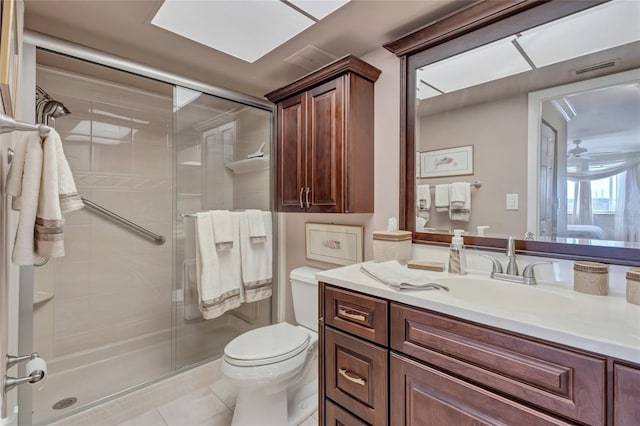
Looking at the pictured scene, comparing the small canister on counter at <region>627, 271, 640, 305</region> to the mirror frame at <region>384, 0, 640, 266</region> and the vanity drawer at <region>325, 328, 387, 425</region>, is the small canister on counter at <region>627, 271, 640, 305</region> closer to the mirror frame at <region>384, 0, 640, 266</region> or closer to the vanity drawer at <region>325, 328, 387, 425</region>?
the mirror frame at <region>384, 0, 640, 266</region>

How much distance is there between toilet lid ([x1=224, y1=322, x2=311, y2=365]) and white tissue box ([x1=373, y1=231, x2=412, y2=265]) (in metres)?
0.62

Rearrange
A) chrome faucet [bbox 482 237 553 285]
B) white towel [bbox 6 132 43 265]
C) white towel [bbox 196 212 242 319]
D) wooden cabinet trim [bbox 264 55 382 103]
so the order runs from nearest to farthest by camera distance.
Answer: white towel [bbox 6 132 43 265]
chrome faucet [bbox 482 237 553 285]
wooden cabinet trim [bbox 264 55 382 103]
white towel [bbox 196 212 242 319]

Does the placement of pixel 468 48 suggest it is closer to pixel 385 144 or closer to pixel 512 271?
pixel 385 144

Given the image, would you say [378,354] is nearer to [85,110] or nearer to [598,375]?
[598,375]

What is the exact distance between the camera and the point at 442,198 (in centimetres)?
151

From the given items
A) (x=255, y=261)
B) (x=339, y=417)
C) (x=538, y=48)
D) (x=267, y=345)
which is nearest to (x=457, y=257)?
(x=339, y=417)

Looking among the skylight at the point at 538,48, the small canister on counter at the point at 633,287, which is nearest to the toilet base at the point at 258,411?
the small canister on counter at the point at 633,287

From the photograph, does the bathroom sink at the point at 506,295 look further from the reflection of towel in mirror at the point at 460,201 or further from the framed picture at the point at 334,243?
the framed picture at the point at 334,243

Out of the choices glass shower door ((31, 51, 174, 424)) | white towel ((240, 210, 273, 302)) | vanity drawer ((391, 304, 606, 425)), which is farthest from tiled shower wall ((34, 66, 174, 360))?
vanity drawer ((391, 304, 606, 425))

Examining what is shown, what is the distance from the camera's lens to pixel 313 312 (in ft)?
6.16

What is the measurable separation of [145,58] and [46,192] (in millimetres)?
1458

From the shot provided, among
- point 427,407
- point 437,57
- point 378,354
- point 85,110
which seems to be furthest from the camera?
point 85,110

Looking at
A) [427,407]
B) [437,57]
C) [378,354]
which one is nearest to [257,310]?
[378,354]

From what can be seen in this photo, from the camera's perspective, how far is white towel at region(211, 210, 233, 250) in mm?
1983
